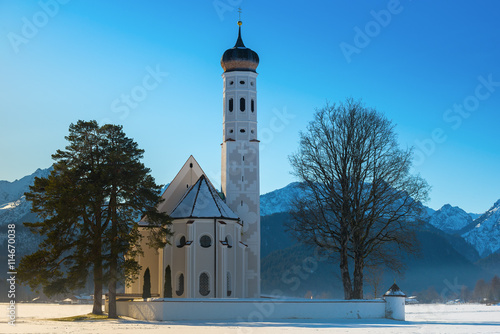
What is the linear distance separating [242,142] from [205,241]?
45.1 feet

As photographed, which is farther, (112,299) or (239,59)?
(239,59)

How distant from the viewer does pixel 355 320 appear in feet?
142

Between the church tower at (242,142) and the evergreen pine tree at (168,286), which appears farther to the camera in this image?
the church tower at (242,142)

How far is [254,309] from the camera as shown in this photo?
43000mm

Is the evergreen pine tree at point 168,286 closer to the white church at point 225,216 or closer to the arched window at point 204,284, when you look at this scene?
the white church at point 225,216

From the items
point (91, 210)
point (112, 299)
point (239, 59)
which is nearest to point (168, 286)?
point (112, 299)

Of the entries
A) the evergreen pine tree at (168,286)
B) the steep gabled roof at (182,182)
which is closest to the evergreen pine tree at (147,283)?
the evergreen pine tree at (168,286)

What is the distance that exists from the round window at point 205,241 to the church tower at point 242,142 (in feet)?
28.2

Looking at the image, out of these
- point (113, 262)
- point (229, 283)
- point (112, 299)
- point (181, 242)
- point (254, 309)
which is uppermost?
point (181, 242)

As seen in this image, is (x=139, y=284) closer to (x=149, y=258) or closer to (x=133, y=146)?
(x=149, y=258)

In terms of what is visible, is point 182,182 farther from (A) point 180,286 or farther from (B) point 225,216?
(A) point 180,286

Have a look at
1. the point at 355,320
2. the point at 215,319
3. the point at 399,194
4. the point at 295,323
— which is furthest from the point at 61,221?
the point at 399,194

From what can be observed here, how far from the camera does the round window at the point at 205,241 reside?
186ft

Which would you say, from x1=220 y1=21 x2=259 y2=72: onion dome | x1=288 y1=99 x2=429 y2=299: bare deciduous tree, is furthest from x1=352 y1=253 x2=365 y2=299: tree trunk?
x1=220 y1=21 x2=259 y2=72: onion dome
